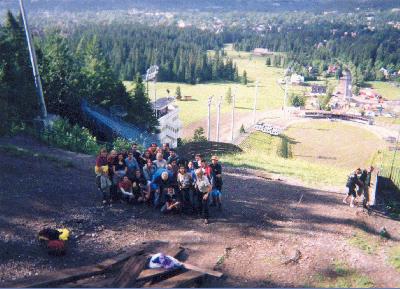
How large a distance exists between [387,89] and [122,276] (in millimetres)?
128313

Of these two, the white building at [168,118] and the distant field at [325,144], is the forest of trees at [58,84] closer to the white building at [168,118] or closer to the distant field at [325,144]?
the distant field at [325,144]

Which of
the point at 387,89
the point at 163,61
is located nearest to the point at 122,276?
the point at 163,61

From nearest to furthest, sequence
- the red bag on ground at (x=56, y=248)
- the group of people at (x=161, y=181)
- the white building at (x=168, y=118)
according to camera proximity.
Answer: the red bag on ground at (x=56, y=248)
the group of people at (x=161, y=181)
the white building at (x=168, y=118)

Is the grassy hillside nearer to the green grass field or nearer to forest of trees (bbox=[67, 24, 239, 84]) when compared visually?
forest of trees (bbox=[67, 24, 239, 84])

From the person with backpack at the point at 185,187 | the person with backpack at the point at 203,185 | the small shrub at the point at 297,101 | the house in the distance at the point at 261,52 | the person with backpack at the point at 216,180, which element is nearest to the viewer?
the person with backpack at the point at 203,185

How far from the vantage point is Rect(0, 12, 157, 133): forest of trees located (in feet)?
73.7

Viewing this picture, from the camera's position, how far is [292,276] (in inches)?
364

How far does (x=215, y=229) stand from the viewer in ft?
37.4

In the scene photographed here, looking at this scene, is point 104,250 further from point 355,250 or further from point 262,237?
point 355,250

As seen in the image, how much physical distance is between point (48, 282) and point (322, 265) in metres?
6.01

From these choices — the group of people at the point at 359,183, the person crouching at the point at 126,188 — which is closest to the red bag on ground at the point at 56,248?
the person crouching at the point at 126,188

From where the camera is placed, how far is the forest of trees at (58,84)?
22453mm

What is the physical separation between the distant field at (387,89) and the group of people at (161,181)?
11122 centimetres

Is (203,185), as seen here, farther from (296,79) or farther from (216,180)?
(296,79)
